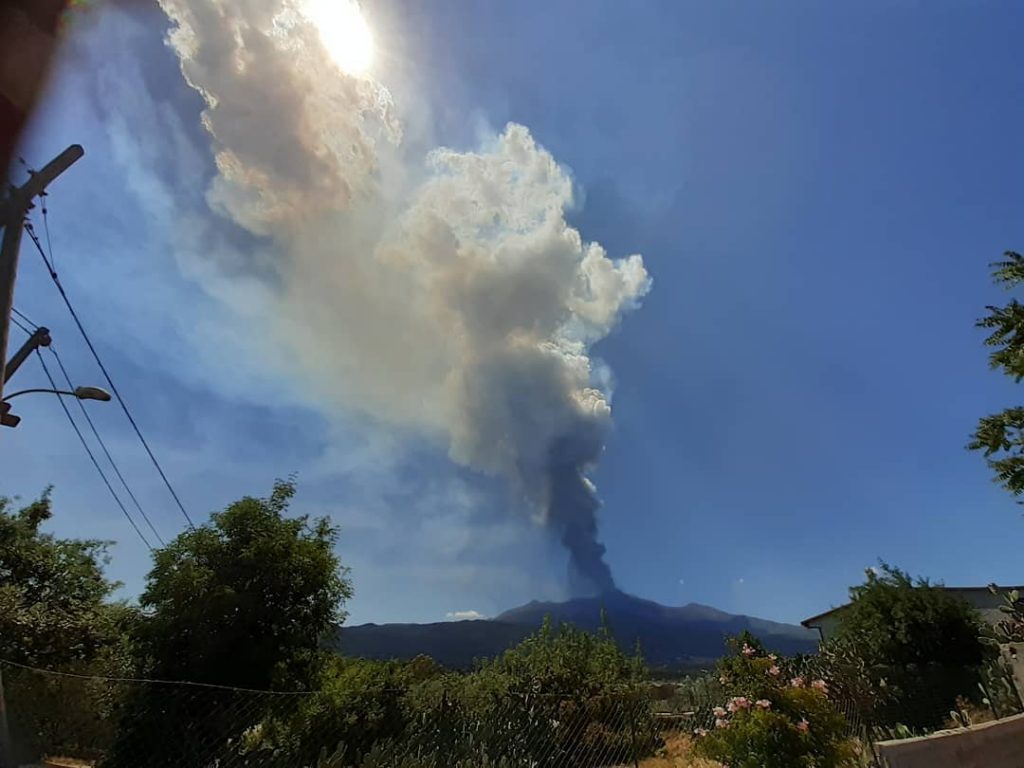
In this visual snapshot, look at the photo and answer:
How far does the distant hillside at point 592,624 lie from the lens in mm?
84375

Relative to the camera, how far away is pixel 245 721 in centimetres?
615

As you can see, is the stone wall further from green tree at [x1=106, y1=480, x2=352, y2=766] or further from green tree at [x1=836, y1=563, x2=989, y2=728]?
green tree at [x1=836, y1=563, x2=989, y2=728]

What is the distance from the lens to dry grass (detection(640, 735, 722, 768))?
9.03 meters

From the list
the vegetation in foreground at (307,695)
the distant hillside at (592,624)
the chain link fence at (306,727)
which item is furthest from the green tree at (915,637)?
the distant hillside at (592,624)

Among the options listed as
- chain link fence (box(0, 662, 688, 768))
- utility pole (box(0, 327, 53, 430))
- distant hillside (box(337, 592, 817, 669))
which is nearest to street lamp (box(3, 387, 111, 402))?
utility pole (box(0, 327, 53, 430))

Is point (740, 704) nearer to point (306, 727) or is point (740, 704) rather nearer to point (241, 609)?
point (306, 727)

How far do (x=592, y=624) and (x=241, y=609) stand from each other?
5440cm

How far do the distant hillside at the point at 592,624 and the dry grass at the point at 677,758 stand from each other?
132 feet

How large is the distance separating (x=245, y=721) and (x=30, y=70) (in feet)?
24.5

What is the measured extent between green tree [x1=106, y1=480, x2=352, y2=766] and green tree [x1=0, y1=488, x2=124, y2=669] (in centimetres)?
585

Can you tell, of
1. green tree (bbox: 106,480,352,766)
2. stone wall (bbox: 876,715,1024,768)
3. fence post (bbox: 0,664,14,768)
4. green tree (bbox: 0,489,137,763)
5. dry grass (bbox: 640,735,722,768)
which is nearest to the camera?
stone wall (bbox: 876,715,1024,768)

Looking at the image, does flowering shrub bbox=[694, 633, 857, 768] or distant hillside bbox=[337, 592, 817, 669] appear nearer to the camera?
flowering shrub bbox=[694, 633, 857, 768]

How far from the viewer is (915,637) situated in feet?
61.5

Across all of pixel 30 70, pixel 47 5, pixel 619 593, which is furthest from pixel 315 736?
pixel 619 593
